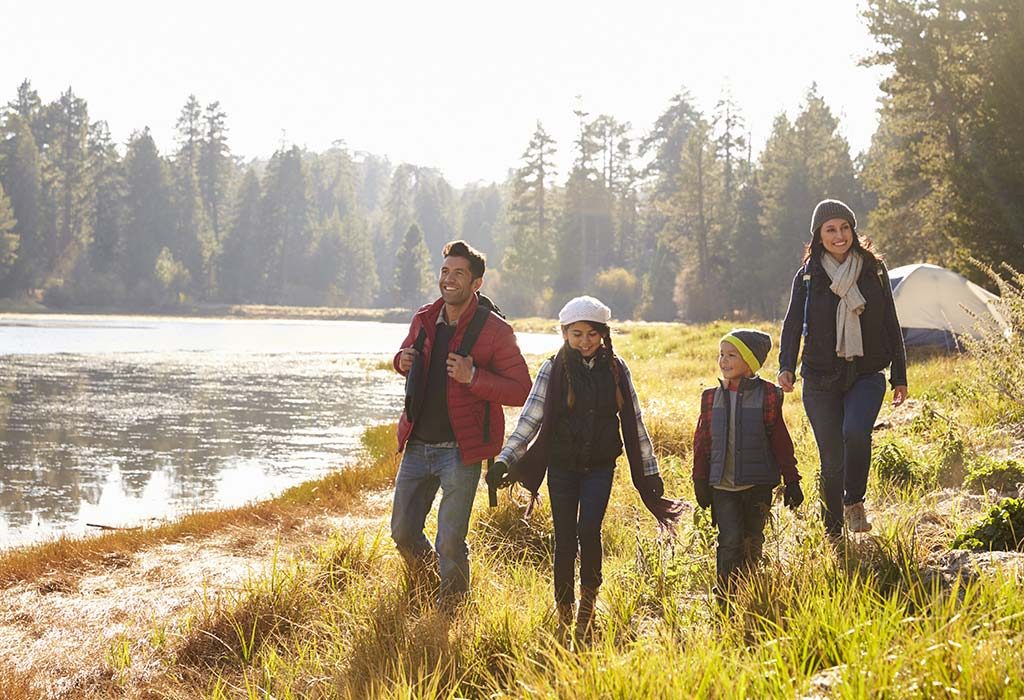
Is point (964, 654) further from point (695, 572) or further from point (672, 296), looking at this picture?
point (672, 296)

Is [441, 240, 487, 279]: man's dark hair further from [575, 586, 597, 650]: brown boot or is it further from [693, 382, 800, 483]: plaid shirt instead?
[575, 586, 597, 650]: brown boot

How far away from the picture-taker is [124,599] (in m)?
6.38

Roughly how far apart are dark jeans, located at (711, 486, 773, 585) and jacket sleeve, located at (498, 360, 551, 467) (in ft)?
3.25

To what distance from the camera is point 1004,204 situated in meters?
16.0

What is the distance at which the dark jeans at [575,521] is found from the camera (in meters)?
4.38

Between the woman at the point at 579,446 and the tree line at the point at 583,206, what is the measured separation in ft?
46.9

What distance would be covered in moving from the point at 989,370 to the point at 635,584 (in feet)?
14.3

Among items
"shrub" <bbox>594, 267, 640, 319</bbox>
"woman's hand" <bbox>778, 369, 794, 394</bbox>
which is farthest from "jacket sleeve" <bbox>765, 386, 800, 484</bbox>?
"shrub" <bbox>594, 267, 640, 319</bbox>

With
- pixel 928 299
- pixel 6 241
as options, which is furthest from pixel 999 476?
pixel 6 241

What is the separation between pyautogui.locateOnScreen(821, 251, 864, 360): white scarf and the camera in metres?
4.86

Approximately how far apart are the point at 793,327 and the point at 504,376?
5.72 feet

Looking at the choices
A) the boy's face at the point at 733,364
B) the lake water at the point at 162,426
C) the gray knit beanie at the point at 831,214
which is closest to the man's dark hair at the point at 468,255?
the boy's face at the point at 733,364

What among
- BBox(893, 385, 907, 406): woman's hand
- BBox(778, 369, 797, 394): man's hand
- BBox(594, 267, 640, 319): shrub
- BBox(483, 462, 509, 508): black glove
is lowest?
BBox(483, 462, 509, 508): black glove

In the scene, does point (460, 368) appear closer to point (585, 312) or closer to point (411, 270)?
point (585, 312)
